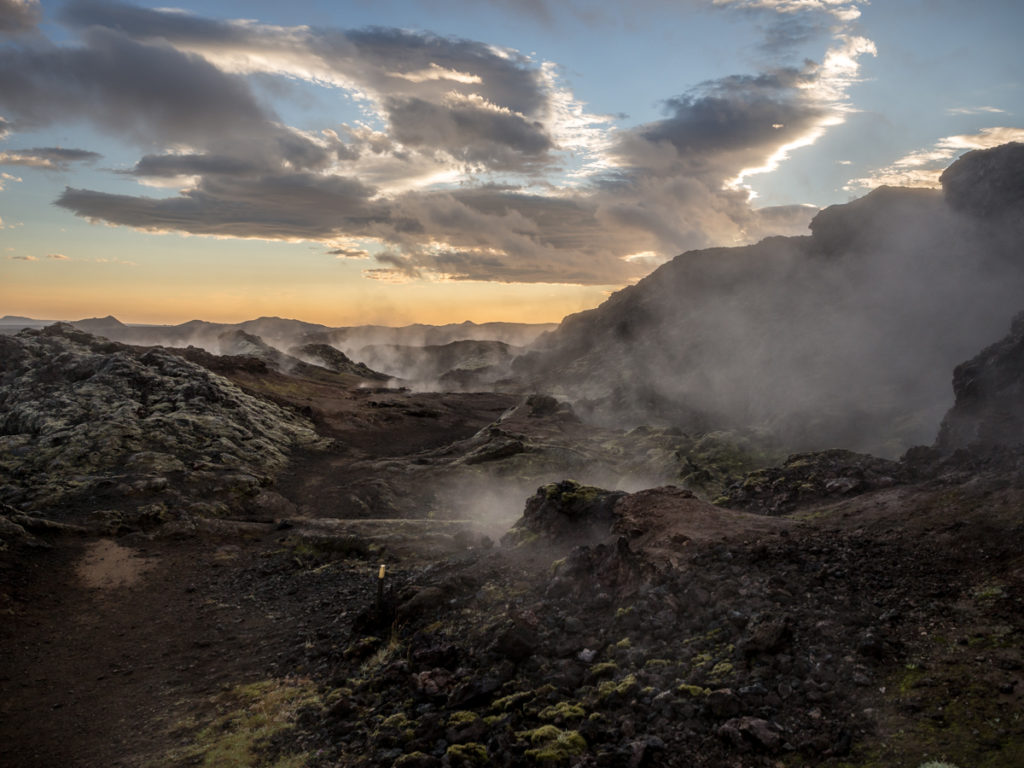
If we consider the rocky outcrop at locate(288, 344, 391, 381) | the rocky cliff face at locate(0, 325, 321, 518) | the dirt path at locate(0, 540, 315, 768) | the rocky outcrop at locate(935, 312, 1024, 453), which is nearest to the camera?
the dirt path at locate(0, 540, 315, 768)

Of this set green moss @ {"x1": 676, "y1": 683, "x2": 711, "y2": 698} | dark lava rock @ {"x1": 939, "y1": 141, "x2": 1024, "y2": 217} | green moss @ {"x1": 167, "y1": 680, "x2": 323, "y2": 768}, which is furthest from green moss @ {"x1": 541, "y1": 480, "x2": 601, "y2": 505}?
dark lava rock @ {"x1": 939, "y1": 141, "x2": 1024, "y2": 217}

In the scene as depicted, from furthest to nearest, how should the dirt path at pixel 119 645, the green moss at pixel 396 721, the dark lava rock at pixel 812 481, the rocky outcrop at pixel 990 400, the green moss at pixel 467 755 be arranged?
the dark lava rock at pixel 812 481, the rocky outcrop at pixel 990 400, the dirt path at pixel 119 645, the green moss at pixel 396 721, the green moss at pixel 467 755

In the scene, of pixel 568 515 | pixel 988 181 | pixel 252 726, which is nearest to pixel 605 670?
pixel 252 726

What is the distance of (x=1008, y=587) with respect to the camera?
14.0m

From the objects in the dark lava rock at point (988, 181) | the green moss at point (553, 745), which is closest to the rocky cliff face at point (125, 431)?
the green moss at point (553, 745)

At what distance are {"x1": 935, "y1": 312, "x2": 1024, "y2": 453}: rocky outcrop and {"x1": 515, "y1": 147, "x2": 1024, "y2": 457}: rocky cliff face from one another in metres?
19.1

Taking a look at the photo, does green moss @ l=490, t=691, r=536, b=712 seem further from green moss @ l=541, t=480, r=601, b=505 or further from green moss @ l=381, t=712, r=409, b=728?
green moss @ l=541, t=480, r=601, b=505

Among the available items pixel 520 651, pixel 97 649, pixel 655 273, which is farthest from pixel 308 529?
pixel 655 273

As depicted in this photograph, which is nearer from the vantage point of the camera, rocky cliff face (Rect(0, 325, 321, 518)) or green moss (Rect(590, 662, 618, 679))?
green moss (Rect(590, 662, 618, 679))

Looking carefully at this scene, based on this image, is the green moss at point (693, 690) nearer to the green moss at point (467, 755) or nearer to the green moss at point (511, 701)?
the green moss at point (511, 701)

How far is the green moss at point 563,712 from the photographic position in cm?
1374

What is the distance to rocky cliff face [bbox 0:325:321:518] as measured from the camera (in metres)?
40.8

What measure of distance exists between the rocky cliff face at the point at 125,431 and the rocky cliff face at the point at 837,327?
1965 inches

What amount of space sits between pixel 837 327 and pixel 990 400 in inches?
2073
